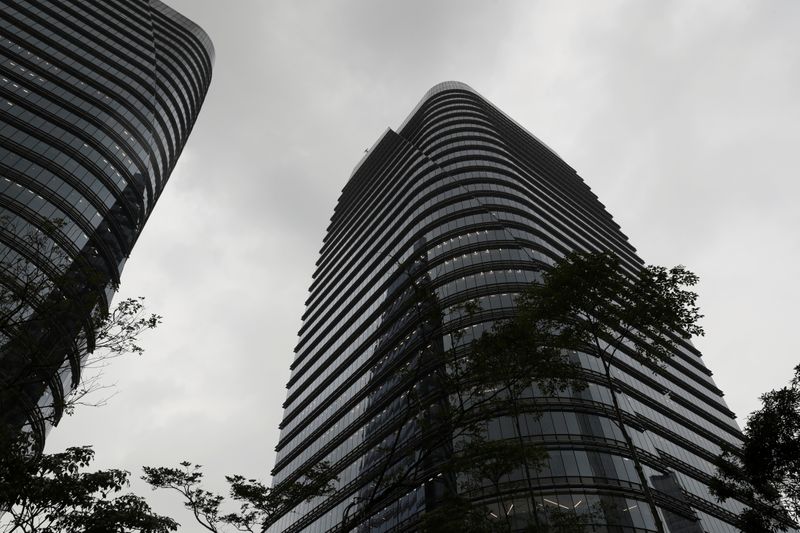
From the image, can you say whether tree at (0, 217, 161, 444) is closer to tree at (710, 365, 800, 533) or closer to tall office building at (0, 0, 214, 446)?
tall office building at (0, 0, 214, 446)

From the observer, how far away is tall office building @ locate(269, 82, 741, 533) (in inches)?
1432

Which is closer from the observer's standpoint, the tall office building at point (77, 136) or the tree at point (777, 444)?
the tree at point (777, 444)

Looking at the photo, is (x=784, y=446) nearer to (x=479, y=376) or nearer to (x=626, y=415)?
(x=479, y=376)

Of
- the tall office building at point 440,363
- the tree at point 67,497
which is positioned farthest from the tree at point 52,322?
the tall office building at point 440,363

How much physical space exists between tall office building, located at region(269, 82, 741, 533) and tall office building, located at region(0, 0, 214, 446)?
27819 mm

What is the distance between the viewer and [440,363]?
139 feet

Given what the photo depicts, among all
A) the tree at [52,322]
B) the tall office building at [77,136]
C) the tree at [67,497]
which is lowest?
the tree at [67,497]

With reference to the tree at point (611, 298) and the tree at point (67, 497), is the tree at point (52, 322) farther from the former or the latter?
the tree at point (611, 298)

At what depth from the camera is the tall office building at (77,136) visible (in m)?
46.9

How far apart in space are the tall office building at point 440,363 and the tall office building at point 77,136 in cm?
2782

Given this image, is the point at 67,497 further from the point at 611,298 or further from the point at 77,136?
the point at 77,136

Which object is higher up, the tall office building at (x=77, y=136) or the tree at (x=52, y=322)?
the tall office building at (x=77, y=136)

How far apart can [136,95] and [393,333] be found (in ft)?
156

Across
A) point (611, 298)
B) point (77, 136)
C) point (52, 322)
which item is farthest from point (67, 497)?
point (77, 136)
